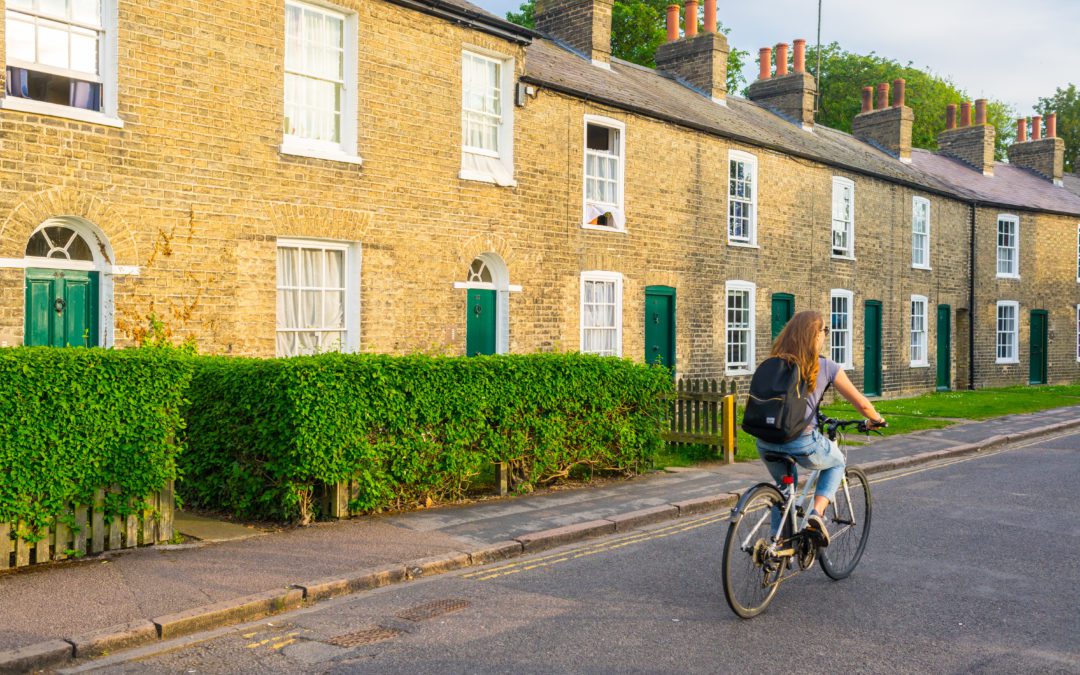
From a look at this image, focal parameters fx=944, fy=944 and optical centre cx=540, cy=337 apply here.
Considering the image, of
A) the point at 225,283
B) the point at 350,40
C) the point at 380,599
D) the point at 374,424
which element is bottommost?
the point at 380,599

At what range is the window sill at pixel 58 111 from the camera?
10.3 m

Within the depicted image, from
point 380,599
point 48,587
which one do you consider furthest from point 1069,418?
point 48,587

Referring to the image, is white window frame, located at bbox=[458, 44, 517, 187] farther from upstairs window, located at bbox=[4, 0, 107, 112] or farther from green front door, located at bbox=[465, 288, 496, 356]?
upstairs window, located at bbox=[4, 0, 107, 112]

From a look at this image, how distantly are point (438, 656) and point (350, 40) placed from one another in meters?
10.6

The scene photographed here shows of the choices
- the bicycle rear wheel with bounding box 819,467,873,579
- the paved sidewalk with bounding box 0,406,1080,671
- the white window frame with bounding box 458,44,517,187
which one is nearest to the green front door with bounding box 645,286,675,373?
the white window frame with bounding box 458,44,517,187

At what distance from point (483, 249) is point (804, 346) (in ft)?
32.4

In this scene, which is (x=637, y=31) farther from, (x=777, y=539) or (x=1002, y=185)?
(x=777, y=539)

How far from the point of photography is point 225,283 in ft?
40.0

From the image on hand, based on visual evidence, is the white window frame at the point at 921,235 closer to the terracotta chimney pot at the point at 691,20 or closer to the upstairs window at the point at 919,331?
the upstairs window at the point at 919,331

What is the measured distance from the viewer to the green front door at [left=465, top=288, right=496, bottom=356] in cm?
1552

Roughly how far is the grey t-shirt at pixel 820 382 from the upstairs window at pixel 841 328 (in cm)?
1893

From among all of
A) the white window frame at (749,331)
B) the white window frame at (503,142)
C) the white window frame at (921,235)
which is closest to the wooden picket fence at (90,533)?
the white window frame at (503,142)

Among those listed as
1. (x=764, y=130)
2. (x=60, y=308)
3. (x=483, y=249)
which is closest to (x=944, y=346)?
(x=764, y=130)

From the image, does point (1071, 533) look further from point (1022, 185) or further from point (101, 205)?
point (1022, 185)
